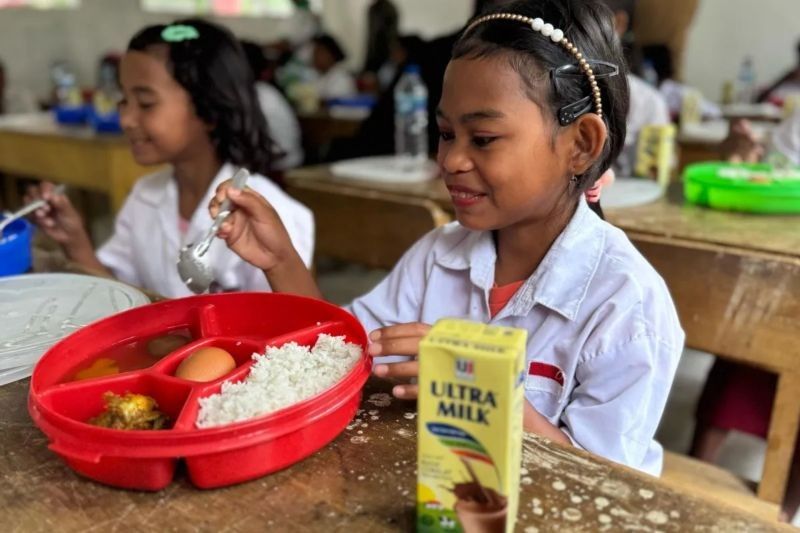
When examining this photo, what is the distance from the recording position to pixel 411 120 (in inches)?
97.2

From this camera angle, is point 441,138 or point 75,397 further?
point 441,138

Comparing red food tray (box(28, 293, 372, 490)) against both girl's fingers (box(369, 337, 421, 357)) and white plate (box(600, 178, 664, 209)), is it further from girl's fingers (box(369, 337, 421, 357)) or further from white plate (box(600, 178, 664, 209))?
white plate (box(600, 178, 664, 209))

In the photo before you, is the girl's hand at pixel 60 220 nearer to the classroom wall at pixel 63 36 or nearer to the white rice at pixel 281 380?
the white rice at pixel 281 380

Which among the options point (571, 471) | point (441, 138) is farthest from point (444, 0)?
point (571, 471)

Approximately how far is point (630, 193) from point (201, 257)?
119 centimetres

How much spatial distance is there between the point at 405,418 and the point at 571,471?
169 millimetres

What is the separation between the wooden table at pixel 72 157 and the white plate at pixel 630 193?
187 centimetres

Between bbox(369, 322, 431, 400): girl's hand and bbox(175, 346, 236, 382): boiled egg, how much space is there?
144 mm

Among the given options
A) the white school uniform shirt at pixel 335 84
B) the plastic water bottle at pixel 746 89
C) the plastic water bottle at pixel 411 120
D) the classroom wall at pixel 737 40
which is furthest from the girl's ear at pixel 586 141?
the classroom wall at pixel 737 40

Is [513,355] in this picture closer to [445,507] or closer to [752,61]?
[445,507]

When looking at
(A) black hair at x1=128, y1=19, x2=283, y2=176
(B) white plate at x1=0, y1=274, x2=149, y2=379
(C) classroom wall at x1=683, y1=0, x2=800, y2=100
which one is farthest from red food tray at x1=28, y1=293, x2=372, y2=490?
(C) classroom wall at x1=683, y1=0, x2=800, y2=100

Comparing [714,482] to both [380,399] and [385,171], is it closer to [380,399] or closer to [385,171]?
[380,399]

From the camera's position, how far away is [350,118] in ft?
13.4

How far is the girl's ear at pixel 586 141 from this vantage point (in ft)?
2.99
